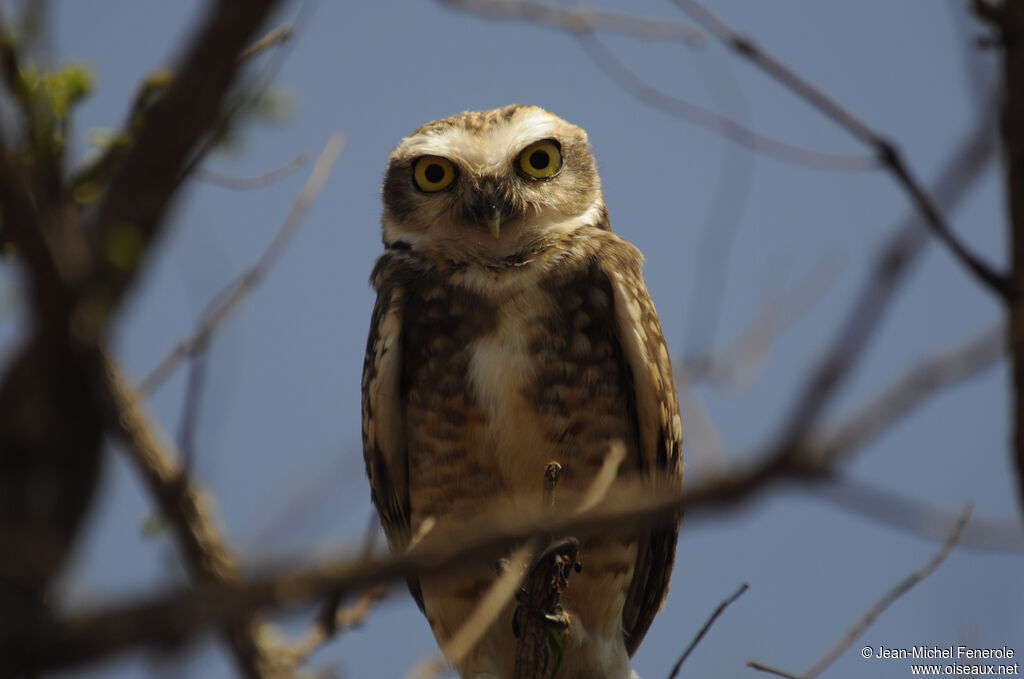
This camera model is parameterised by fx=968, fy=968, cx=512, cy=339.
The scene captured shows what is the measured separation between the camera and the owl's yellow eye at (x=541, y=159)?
4.12 meters

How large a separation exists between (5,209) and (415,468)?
2662mm

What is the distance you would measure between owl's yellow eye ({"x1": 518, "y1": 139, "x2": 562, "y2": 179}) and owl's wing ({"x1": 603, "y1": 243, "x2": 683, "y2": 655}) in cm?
59

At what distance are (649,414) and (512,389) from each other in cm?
52

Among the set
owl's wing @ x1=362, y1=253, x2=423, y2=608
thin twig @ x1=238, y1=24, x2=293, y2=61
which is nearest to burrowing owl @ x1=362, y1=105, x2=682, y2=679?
owl's wing @ x1=362, y1=253, x2=423, y2=608

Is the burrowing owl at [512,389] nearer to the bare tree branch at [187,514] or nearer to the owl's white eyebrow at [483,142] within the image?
the owl's white eyebrow at [483,142]

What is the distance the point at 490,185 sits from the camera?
3912mm

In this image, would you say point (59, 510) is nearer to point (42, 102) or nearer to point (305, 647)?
point (42, 102)

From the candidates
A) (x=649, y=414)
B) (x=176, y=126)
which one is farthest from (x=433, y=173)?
(x=176, y=126)

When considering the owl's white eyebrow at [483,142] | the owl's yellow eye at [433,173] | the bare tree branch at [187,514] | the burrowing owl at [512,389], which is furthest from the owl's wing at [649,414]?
the bare tree branch at [187,514]

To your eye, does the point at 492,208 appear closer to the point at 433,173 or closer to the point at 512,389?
the point at 433,173

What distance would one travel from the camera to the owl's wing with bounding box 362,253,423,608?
362 cm

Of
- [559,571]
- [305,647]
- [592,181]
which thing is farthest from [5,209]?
[592,181]

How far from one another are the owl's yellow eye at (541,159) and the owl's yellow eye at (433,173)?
1.00ft

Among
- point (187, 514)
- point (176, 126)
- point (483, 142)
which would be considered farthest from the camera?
point (483, 142)
